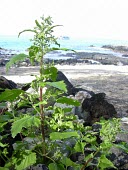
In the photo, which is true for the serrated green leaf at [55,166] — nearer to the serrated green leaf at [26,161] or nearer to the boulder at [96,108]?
the serrated green leaf at [26,161]

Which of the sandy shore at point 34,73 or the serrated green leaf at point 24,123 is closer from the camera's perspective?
the serrated green leaf at point 24,123

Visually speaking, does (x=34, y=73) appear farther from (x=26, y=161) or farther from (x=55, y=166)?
(x=26, y=161)

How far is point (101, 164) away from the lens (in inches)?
95.0

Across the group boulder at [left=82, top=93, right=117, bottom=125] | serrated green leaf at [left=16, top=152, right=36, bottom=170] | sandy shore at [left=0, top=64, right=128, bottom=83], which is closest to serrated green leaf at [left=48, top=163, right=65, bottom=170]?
serrated green leaf at [left=16, top=152, right=36, bottom=170]

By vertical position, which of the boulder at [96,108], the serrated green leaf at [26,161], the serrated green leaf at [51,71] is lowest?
the boulder at [96,108]

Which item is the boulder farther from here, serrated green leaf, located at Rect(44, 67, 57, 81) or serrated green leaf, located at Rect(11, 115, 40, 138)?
serrated green leaf, located at Rect(11, 115, 40, 138)

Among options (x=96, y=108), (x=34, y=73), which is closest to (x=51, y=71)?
(x=96, y=108)

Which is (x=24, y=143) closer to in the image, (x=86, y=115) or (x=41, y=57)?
(x=41, y=57)

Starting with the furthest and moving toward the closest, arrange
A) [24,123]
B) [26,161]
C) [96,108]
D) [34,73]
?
[34,73], [96,108], [26,161], [24,123]

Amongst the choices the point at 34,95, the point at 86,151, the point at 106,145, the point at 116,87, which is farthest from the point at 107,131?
the point at 116,87

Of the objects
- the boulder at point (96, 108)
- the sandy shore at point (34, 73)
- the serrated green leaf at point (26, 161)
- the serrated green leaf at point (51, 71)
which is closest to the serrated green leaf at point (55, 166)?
the serrated green leaf at point (26, 161)

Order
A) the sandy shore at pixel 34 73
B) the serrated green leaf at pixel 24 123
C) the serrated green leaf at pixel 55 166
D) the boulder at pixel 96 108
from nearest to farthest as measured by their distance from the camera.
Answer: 1. the serrated green leaf at pixel 24 123
2. the serrated green leaf at pixel 55 166
3. the boulder at pixel 96 108
4. the sandy shore at pixel 34 73

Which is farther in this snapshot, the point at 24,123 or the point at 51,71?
the point at 51,71

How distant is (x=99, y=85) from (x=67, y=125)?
41.7 feet
